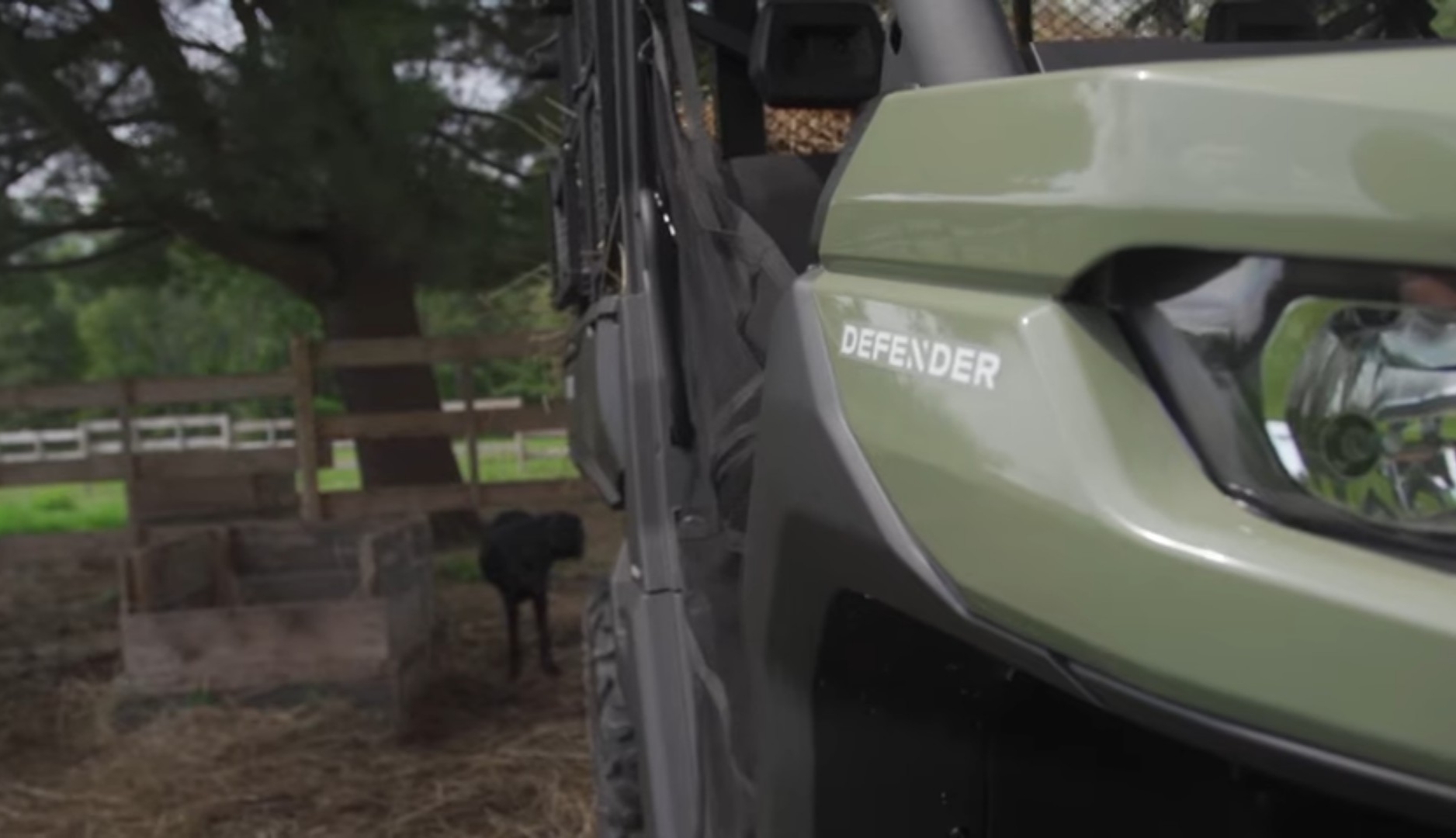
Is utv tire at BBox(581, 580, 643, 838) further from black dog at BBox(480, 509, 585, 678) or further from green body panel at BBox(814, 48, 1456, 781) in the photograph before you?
black dog at BBox(480, 509, 585, 678)

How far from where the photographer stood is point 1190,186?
1.04 metres

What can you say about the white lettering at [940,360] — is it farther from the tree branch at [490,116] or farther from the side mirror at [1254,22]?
the tree branch at [490,116]

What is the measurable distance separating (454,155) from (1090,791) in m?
7.76

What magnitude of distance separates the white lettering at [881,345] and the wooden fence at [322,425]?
24.1 ft

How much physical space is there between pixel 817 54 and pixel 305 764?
4177mm

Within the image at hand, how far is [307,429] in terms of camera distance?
910 centimetres

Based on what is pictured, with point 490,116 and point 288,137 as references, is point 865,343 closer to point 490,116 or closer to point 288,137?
point 288,137

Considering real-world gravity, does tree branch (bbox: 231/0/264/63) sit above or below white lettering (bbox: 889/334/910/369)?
above

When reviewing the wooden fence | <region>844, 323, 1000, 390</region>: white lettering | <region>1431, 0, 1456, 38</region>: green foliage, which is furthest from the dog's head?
<region>844, 323, 1000, 390</region>: white lettering

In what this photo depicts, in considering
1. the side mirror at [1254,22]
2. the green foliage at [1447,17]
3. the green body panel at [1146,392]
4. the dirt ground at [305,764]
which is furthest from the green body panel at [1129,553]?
the dirt ground at [305,764]

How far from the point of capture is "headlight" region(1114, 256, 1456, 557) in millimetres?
986

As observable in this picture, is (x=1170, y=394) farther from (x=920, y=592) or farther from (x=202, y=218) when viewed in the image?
(x=202, y=218)

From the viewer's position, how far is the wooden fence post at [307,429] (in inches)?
Result: 357

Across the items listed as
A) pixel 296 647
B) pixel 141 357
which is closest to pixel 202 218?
pixel 296 647
